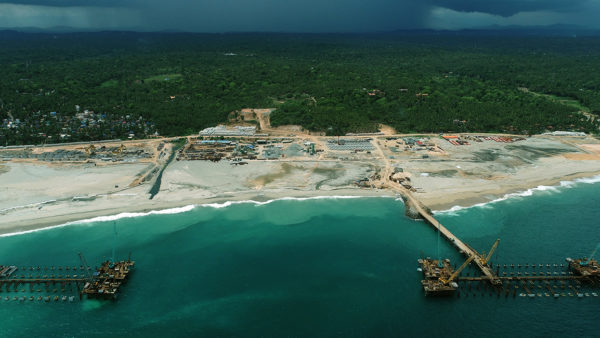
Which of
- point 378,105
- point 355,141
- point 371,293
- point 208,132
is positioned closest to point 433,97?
point 378,105

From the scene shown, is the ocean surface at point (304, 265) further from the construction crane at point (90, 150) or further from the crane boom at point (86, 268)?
the construction crane at point (90, 150)

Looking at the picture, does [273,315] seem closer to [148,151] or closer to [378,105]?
[148,151]

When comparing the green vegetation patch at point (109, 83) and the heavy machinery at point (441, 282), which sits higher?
the green vegetation patch at point (109, 83)

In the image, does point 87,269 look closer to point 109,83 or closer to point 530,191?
point 530,191

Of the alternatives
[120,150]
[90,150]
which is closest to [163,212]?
[120,150]

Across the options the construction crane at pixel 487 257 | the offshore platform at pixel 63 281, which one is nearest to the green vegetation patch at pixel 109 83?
the offshore platform at pixel 63 281

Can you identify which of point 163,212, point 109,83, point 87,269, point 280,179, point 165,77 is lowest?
point 87,269

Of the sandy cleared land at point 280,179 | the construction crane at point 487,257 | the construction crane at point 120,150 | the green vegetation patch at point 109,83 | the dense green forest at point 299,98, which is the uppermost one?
the green vegetation patch at point 109,83
